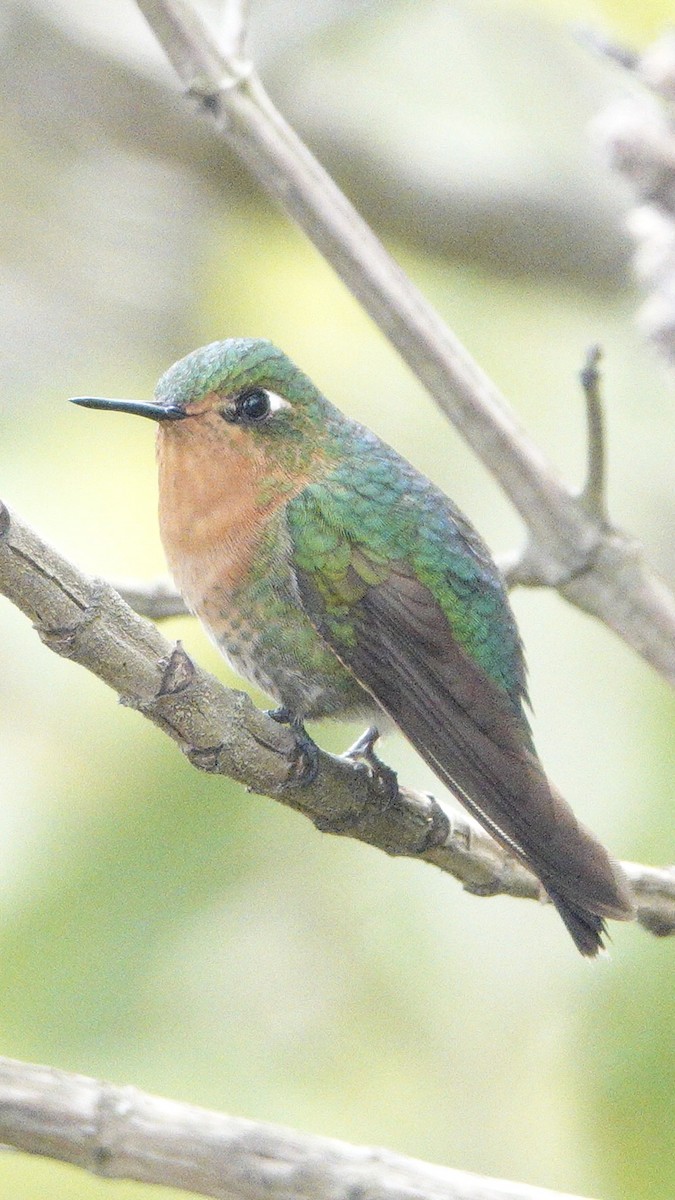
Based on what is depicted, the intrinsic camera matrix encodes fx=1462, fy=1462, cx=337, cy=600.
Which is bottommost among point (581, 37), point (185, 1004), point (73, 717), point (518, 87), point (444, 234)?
point (185, 1004)

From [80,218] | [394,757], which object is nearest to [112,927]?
[394,757]

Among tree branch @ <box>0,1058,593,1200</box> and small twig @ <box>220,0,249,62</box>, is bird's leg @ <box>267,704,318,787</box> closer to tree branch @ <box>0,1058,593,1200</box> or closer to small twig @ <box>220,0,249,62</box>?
tree branch @ <box>0,1058,593,1200</box>

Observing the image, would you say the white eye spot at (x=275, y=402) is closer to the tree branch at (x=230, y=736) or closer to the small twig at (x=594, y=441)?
the small twig at (x=594, y=441)

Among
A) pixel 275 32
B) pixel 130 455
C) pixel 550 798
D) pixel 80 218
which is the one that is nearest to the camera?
pixel 550 798

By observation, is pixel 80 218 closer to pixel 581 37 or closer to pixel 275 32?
pixel 275 32

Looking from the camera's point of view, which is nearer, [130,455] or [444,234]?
[130,455]

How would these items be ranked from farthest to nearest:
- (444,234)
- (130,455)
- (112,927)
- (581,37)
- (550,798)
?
(444,234) < (130,455) < (112,927) < (581,37) < (550,798)

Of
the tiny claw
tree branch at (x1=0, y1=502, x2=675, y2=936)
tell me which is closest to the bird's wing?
tree branch at (x1=0, y1=502, x2=675, y2=936)
